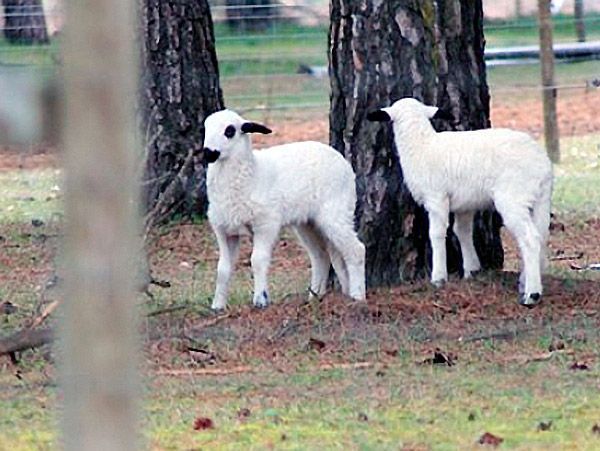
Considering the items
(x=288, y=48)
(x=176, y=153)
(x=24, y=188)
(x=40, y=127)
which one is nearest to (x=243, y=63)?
(x=288, y=48)

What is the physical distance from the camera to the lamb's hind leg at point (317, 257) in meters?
10.5

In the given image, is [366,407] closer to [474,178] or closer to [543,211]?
[474,178]

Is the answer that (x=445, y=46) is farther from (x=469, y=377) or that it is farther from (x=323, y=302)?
(x=469, y=377)

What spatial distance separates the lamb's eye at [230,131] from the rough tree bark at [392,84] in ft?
4.09

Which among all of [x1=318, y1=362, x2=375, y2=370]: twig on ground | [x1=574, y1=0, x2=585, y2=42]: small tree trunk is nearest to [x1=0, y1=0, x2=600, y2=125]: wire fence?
[x1=574, y1=0, x2=585, y2=42]: small tree trunk

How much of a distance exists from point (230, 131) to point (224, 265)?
30.9 inches

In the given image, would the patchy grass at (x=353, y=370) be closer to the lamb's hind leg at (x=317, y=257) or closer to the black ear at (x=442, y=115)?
the lamb's hind leg at (x=317, y=257)

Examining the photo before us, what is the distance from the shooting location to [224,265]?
32.6ft

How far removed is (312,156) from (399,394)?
9.66ft

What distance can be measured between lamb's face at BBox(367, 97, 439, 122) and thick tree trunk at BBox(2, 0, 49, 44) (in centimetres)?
1181

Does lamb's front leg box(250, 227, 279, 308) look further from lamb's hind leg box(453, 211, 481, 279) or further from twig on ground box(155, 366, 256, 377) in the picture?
twig on ground box(155, 366, 256, 377)

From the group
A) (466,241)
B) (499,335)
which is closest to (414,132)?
(466,241)

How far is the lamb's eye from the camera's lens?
32.1 feet

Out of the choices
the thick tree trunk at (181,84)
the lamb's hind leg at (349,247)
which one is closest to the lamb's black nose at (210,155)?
the lamb's hind leg at (349,247)
